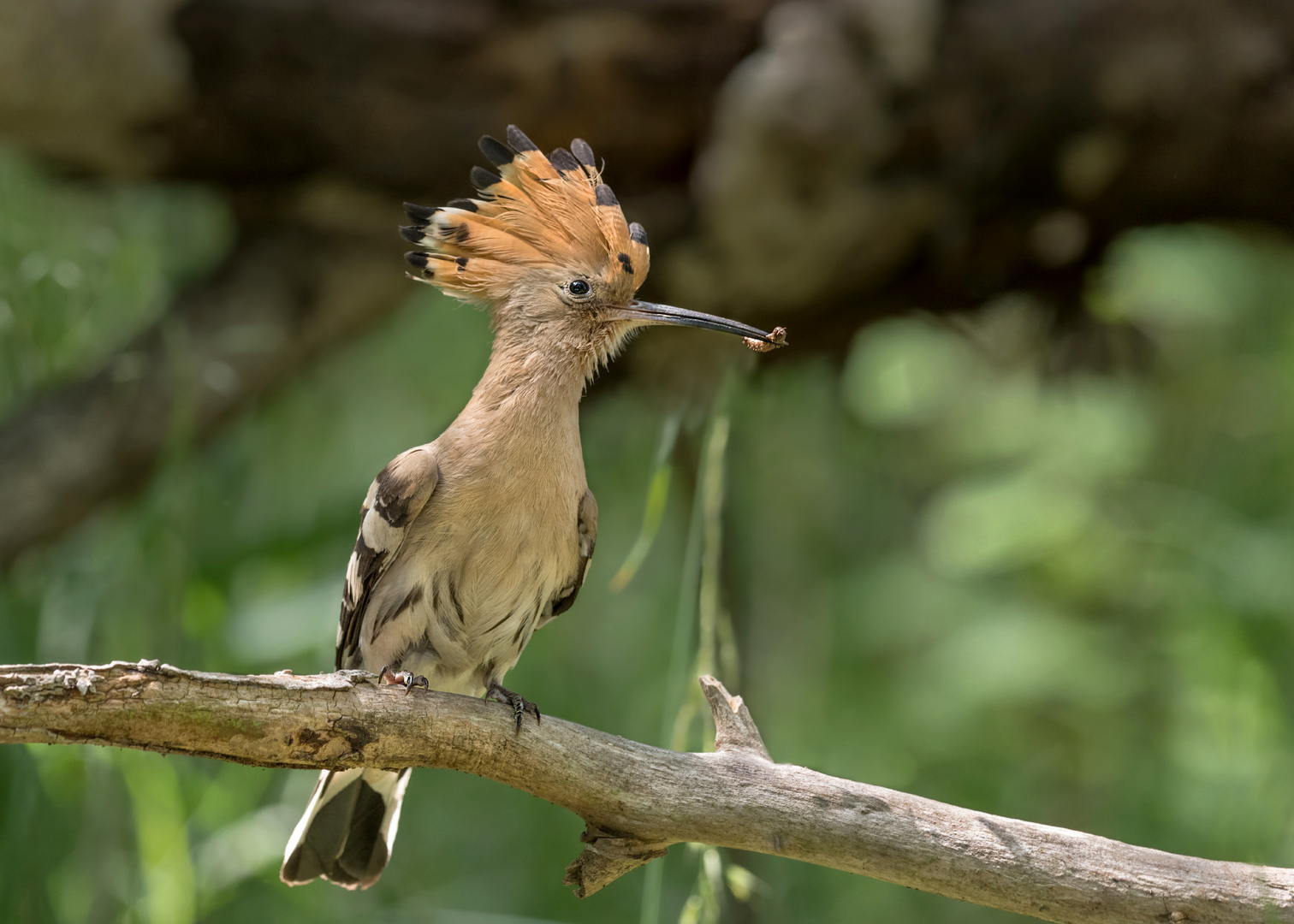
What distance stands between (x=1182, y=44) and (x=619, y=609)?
9.18ft

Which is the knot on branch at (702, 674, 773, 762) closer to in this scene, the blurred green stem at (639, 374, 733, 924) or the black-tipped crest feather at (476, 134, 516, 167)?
the blurred green stem at (639, 374, 733, 924)

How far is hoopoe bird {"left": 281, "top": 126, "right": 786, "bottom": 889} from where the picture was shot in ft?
6.87

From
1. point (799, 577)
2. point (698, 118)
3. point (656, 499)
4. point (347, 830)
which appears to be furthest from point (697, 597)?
point (799, 577)

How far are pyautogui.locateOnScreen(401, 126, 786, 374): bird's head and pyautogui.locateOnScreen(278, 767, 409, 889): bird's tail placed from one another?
3.15 feet

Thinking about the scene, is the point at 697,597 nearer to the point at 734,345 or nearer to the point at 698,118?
the point at 734,345

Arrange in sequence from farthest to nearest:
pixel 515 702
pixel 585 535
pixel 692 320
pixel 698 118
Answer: pixel 698 118 < pixel 585 535 < pixel 692 320 < pixel 515 702

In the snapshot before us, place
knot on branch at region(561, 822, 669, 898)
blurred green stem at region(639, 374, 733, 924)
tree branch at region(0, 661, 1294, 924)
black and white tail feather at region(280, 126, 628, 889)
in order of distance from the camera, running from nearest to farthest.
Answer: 1. tree branch at region(0, 661, 1294, 924)
2. knot on branch at region(561, 822, 669, 898)
3. blurred green stem at region(639, 374, 733, 924)
4. black and white tail feather at region(280, 126, 628, 889)

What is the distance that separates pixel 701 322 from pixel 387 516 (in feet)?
2.25

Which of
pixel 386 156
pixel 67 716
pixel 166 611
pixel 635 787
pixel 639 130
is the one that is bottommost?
pixel 67 716

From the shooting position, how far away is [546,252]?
89.1 inches

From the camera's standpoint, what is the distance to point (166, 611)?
10.2ft

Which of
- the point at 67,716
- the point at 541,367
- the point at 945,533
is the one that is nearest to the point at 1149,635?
the point at 945,533

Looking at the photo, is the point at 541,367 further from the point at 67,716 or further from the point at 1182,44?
the point at 1182,44

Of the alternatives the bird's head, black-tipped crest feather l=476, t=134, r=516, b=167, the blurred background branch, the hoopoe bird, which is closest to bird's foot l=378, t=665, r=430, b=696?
the hoopoe bird
